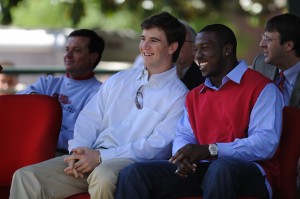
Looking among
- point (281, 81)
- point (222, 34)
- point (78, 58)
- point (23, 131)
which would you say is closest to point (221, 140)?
point (222, 34)

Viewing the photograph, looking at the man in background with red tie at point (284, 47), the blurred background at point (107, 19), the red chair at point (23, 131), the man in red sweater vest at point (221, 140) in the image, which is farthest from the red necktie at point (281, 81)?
the blurred background at point (107, 19)

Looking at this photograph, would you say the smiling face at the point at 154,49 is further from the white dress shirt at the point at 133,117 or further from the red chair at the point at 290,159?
the red chair at the point at 290,159

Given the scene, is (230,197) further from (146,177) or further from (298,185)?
(298,185)

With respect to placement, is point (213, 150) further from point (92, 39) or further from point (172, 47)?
point (92, 39)

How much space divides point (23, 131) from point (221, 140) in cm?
133

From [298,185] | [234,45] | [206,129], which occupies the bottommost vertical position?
[298,185]

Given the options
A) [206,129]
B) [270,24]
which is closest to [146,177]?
[206,129]

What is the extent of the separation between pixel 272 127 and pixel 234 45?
2.10 feet

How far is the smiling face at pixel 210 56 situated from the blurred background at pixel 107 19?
2.94 metres

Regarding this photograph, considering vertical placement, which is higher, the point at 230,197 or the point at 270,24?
the point at 270,24

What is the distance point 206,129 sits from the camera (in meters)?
4.71

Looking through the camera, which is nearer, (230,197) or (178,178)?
(230,197)

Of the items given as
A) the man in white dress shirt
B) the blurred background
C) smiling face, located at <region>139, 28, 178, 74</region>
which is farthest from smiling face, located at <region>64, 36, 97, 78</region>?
the blurred background

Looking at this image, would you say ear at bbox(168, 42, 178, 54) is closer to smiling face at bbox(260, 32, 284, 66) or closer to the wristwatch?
smiling face at bbox(260, 32, 284, 66)
